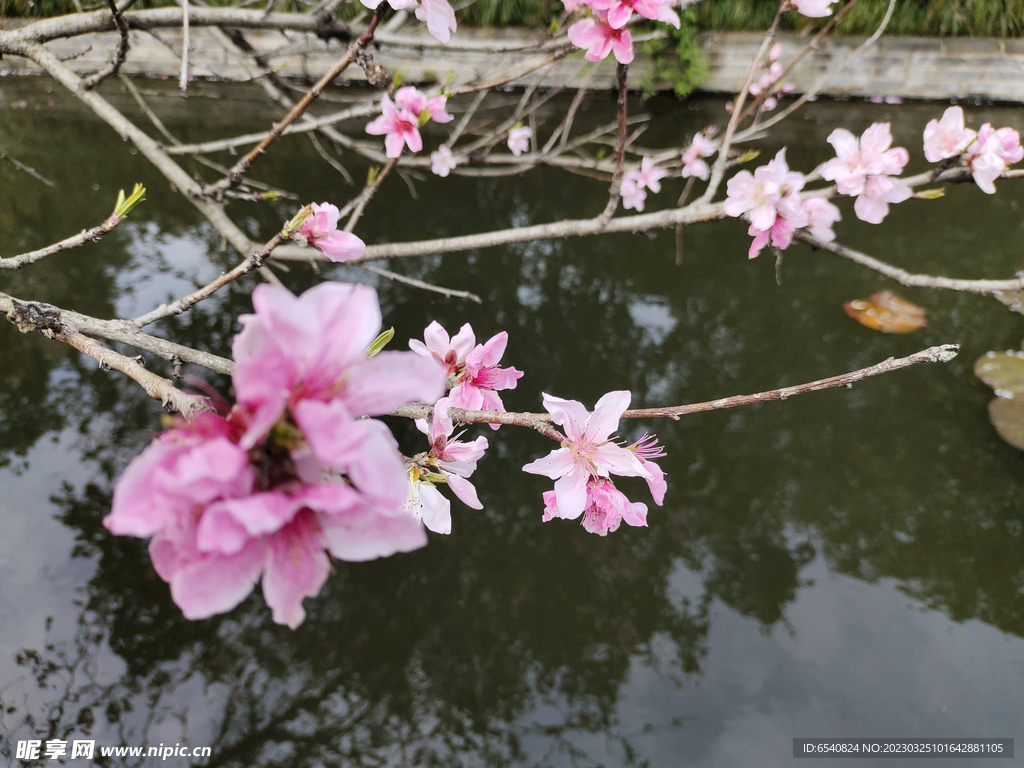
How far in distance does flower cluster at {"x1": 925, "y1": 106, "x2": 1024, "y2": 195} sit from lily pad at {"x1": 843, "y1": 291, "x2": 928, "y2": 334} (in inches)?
89.1

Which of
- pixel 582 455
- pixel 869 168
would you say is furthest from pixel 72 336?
pixel 869 168

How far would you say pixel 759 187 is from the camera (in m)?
1.18

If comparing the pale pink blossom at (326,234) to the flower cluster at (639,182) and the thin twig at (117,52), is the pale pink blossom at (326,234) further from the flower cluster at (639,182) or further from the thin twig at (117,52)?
the flower cluster at (639,182)

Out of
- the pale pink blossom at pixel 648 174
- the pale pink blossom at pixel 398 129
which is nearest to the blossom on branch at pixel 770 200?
the pale pink blossom at pixel 398 129

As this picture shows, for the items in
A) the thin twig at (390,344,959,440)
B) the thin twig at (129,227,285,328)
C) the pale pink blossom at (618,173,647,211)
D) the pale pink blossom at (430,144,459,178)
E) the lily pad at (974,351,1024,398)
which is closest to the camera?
the thin twig at (390,344,959,440)

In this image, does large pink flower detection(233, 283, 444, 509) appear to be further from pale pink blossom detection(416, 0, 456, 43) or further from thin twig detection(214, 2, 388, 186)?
pale pink blossom detection(416, 0, 456, 43)

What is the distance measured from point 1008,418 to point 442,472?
127 inches

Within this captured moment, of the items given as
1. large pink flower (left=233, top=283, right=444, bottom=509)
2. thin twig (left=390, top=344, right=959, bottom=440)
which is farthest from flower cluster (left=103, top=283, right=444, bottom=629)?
thin twig (left=390, top=344, right=959, bottom=440)

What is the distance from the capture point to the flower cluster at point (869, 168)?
1.24m

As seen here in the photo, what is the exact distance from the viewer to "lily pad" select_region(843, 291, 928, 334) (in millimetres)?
3238

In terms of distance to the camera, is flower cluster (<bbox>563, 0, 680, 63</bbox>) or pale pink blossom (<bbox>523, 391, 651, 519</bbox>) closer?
pale pink blossom (<bbox>523, 391, 651, 519</bbox>)

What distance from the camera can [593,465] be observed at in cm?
84

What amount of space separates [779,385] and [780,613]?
52.0 inches

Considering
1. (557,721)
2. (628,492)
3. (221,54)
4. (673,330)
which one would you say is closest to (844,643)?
(628,492)
